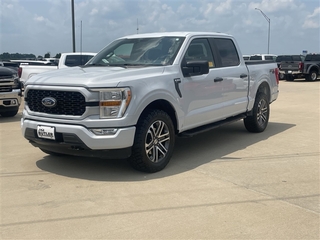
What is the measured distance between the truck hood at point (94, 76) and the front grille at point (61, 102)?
0.39ft

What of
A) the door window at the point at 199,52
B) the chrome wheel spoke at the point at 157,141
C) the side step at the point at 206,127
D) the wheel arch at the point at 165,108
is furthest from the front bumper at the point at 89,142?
the door window at the point at 199,52

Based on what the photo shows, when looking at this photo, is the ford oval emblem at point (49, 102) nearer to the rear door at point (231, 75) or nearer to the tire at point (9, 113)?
the rear door at point (231, 75)

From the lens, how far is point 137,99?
194 inches

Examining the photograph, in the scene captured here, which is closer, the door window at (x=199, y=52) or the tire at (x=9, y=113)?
the door window at (x=199, y=52)

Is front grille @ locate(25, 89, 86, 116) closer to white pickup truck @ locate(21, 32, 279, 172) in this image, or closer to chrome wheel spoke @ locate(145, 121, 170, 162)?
white pickup truck @ locate(21, 32, 279, 172)

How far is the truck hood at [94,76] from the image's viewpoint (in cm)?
479

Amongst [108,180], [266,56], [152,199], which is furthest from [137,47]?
[266,56]

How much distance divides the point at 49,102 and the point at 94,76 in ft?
2.18

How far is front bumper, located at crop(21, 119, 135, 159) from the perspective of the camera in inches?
188

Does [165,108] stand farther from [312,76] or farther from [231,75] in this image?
[312,76]

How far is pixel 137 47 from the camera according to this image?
6.29 meters

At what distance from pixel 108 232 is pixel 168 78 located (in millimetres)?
2570

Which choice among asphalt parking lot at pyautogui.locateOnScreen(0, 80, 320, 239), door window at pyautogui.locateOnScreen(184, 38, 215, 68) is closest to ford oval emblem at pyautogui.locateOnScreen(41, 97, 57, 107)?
asphalt parking lot at pyautogui.locateOnScreen(0, 80, 320, 239)

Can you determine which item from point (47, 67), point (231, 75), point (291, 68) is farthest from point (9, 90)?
point (291, 68)
